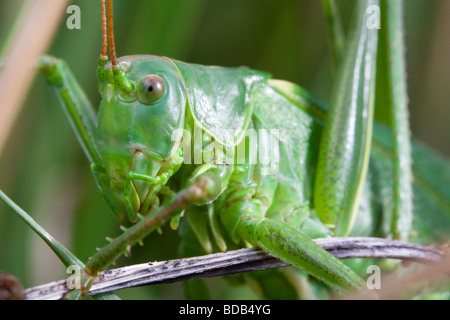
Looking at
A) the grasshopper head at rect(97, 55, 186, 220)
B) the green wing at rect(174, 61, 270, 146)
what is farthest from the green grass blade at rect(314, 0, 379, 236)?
the grasshopper head at rect(97, 55, 186, 220)

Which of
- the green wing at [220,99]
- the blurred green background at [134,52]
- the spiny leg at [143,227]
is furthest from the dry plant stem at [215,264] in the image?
the blurred green background at [134,52]

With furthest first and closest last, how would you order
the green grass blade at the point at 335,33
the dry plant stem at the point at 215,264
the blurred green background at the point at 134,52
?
the blurred green background at the point at 134,52 < the green grass blade at the point at 335,33 < the dry plant stem at the point at 215,264

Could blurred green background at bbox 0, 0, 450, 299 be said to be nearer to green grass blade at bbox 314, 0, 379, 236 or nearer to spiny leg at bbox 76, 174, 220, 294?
green grass blade at bbox 314, 0, 379, 236

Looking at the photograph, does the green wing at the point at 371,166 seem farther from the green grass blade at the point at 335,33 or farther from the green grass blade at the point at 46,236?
the green grass blade at the point at 46,236

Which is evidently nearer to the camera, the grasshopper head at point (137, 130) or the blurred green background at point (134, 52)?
the grasshopper head at point (137, 130)
